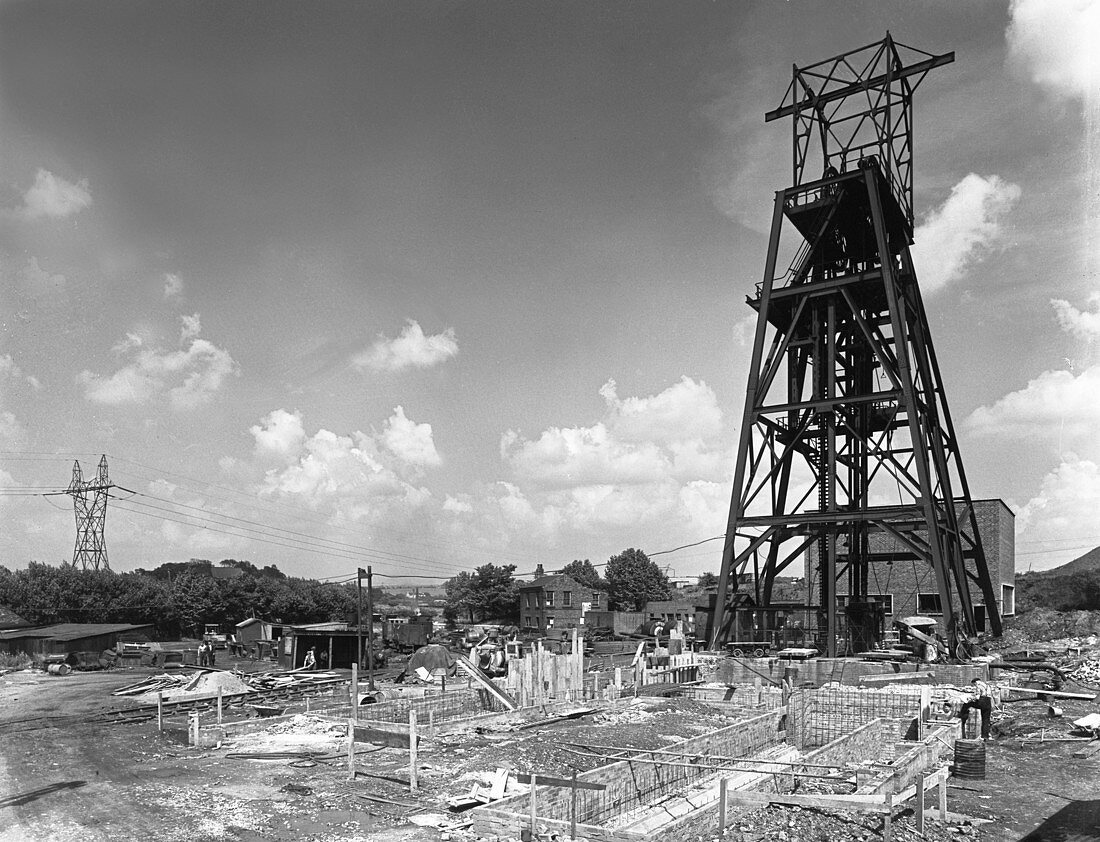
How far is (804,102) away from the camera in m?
42.9

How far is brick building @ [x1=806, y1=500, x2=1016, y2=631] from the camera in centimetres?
4938

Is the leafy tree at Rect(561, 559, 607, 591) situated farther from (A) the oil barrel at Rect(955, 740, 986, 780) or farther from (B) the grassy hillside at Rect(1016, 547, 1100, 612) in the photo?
(A) the oil barrel at Rect(955, 740, 986, 780)

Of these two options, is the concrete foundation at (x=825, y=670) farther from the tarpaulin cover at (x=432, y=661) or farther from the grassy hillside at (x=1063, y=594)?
the grassy hillside at (x=1063, y=594)

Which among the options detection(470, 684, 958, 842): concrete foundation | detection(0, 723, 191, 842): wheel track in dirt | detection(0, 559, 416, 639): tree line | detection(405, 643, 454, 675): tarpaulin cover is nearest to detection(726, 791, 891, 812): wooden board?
detection(470, 684, 958, 842): concrete foundation

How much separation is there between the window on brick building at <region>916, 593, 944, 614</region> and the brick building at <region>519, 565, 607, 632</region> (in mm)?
33190

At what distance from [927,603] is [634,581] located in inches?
2482

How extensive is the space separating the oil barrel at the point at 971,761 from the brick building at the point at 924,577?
28.4 m

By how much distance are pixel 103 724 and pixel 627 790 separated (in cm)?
2055

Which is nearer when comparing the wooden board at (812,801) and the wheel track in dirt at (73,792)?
the wooden board at (812,801)

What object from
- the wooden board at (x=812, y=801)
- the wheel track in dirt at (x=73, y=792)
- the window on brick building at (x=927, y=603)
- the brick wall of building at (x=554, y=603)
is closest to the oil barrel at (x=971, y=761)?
the wooden board at (x=812, y=801)

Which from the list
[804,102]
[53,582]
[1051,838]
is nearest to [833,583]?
[1051,838]

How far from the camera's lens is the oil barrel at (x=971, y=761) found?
19656 mm

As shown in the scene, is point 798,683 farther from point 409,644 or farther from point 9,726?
point 409,644

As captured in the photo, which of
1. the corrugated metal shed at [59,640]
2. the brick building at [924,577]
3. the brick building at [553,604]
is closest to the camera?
the brick building at [924,577]
